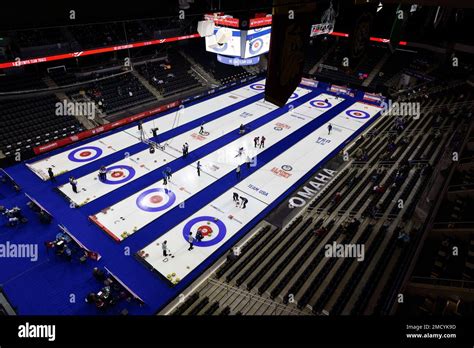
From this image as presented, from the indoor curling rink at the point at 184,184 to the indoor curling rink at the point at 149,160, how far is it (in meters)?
→ 1.50

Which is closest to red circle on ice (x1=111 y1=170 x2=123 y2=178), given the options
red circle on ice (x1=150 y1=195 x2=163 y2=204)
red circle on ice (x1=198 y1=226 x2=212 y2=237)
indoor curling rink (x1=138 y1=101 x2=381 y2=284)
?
red circle on ice (x1=150 y1=195 x2=163 y2=204)

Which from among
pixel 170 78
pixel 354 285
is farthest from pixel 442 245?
pixel 170 78

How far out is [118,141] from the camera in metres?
24.0

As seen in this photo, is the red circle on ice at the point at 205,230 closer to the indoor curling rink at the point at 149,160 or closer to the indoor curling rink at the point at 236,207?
the indoor curling rink at the point at 236,207

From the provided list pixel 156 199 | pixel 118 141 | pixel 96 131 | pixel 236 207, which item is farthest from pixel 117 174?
pixel 236 207

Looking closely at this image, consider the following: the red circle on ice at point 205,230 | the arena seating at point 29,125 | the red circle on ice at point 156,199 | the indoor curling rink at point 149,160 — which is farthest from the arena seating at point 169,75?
the red circle on ice at point 205,230

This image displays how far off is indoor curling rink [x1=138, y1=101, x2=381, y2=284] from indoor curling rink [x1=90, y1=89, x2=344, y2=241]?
1.59ft

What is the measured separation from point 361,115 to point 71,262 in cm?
2659

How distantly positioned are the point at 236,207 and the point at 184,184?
3.91 meters

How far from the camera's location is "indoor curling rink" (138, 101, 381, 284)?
14189mm

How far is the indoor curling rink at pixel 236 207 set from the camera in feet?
46.6

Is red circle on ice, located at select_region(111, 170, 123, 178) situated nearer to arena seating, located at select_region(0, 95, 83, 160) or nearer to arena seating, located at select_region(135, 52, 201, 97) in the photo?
arena seating, located at select_region(0, 95, 83, 160)

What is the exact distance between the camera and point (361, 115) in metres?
29.4

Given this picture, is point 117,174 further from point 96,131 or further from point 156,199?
Result: point 96,131
